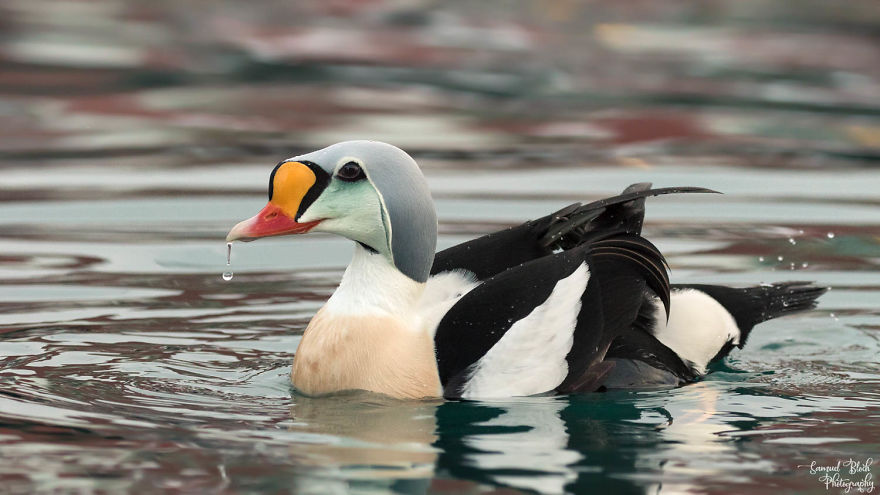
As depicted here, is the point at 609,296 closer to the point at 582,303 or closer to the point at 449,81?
the point at 582,303

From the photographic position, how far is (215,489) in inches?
173

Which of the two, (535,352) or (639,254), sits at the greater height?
(639,254)

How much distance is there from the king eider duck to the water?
11 centimetres

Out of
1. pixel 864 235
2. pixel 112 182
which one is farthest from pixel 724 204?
pixel 112 182

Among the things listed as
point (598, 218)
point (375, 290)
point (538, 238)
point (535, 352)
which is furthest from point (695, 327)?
point (375, 290)

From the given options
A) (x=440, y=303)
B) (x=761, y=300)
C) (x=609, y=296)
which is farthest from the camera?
(x=761, y=300)

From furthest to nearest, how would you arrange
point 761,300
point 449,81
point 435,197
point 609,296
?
point 449,81 → point 435,197 → point 761,300 → point 609,296

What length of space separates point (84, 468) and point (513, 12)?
1399 centimetres

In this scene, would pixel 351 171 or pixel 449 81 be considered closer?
pixel 351 171

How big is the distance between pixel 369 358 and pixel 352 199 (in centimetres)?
55

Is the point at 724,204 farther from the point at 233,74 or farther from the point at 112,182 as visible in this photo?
the point at 233,74

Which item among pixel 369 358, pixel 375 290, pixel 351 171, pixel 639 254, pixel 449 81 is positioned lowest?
pixel 369 358

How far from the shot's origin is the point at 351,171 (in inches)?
215

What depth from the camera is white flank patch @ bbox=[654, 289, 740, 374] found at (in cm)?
593
